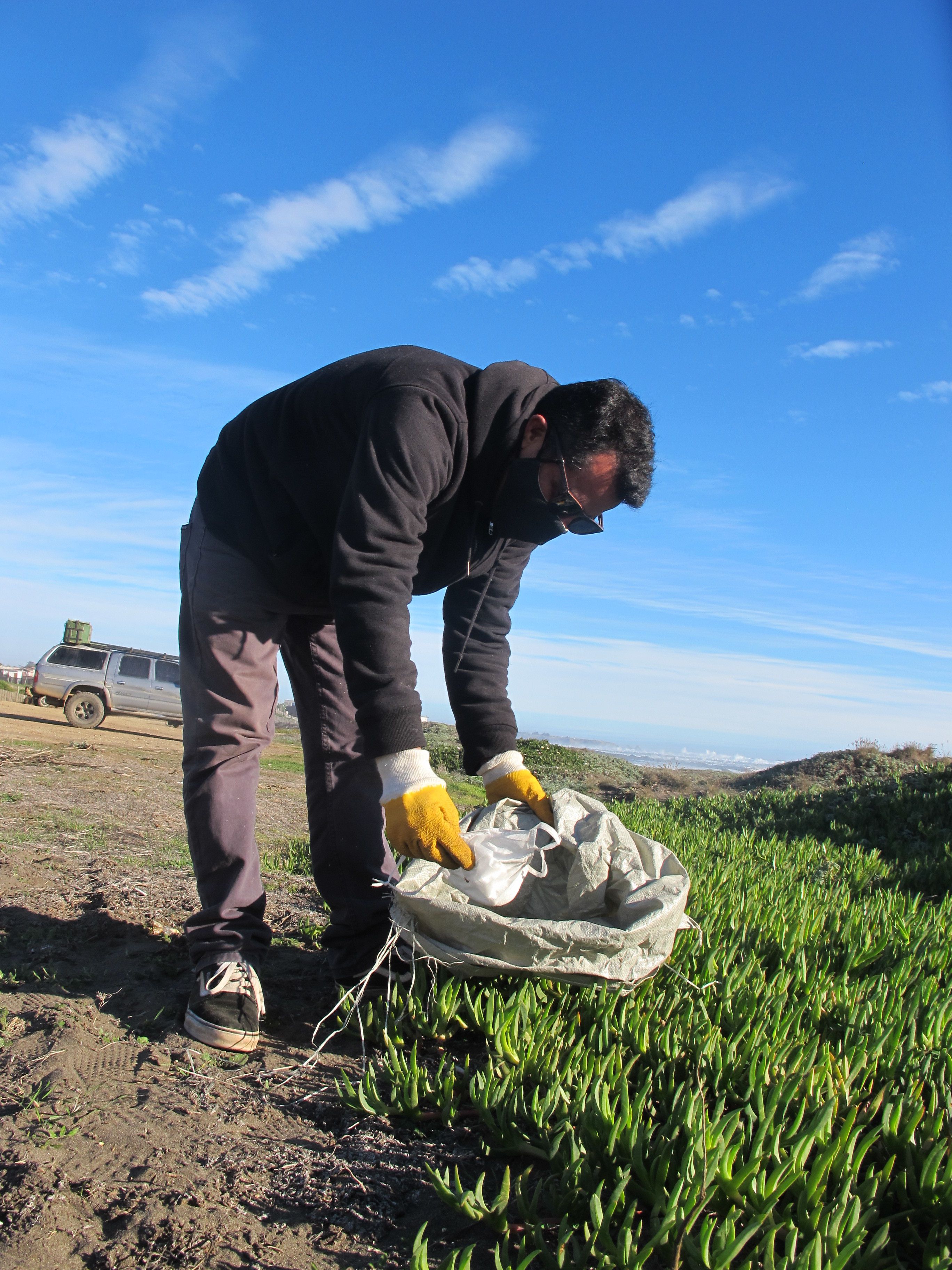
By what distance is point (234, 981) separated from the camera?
230 cm

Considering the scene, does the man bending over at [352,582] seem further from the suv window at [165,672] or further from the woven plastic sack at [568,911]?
the suv window at [165,672]

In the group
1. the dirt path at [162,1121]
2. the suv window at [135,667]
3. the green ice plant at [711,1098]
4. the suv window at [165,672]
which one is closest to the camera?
the green ice plant at [711,1098]

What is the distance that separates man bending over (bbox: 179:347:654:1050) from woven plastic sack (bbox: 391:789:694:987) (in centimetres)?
14

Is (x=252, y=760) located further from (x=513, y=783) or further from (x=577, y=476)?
(x=577, y=476)

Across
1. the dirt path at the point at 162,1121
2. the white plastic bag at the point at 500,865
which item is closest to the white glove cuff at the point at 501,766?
the white plastic bag at the point at 500,865

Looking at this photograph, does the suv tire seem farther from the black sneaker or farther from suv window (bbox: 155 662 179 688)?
the black sneaker

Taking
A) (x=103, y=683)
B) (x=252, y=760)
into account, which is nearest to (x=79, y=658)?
(x=103, y=683)

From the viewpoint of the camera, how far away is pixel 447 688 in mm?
2971

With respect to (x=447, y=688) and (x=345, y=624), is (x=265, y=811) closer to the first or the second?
(x=447, y=688)

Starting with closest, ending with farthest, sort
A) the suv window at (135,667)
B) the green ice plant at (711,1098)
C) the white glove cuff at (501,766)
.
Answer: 1. the green ice plant at (711,1098)
2. the white glove cuff at (501,766)
3. the suv window at (135,667)

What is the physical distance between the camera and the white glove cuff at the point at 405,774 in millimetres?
2139

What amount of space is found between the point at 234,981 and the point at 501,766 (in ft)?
3.50

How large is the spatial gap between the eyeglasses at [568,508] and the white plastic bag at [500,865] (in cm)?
93

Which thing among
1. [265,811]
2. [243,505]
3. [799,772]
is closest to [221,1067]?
[243,505]
